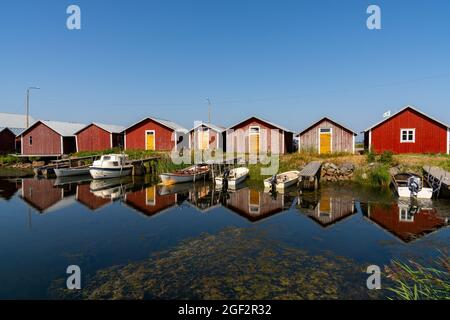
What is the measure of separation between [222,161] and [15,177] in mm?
20201

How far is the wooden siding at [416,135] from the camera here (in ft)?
91.9

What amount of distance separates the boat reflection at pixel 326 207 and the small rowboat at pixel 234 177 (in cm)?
554

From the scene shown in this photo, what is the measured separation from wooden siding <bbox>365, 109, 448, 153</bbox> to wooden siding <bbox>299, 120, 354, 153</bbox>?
1.99 m

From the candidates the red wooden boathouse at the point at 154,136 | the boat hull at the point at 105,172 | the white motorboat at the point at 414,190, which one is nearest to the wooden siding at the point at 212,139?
the red wooden boathouse at the point at 154,136

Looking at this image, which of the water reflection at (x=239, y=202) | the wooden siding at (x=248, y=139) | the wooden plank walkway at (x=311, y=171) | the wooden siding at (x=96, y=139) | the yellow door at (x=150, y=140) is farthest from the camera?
the wooden siding at (x=96, y=139)

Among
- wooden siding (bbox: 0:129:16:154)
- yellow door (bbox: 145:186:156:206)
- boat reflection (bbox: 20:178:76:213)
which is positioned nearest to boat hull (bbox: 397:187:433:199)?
yellow door (bbox: 145:186:156:206)

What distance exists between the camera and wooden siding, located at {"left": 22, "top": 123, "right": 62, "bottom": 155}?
133 feet

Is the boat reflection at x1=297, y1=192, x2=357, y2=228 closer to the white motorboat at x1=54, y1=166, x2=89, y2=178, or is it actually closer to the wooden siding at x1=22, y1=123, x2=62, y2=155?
the white motorboat at x1=54, y1=166, x2=89, y2=178

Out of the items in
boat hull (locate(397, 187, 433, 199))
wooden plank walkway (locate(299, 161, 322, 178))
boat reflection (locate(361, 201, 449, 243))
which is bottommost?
boat reflection (locate(361, 201, 449, 243))

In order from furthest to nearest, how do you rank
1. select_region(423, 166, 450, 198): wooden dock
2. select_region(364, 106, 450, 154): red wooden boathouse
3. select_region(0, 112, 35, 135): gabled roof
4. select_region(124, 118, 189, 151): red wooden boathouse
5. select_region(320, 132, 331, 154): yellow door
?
select_region(0, 112, 35, 135): gabled roof < select_region(124, 118, 189, 151): red wooden boathouse < select_region(320, 132, 331, 154): yellow door < select_region(364, 106, 450, 154): red wooden boathouse < select_region(423, 166, 450, 198): wooden dock

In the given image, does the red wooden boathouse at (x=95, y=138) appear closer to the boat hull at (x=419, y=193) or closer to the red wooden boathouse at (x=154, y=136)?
the red wooden boathouse at (x=154, y=136)

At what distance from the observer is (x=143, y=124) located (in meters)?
38.2

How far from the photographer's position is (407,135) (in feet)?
94.4
